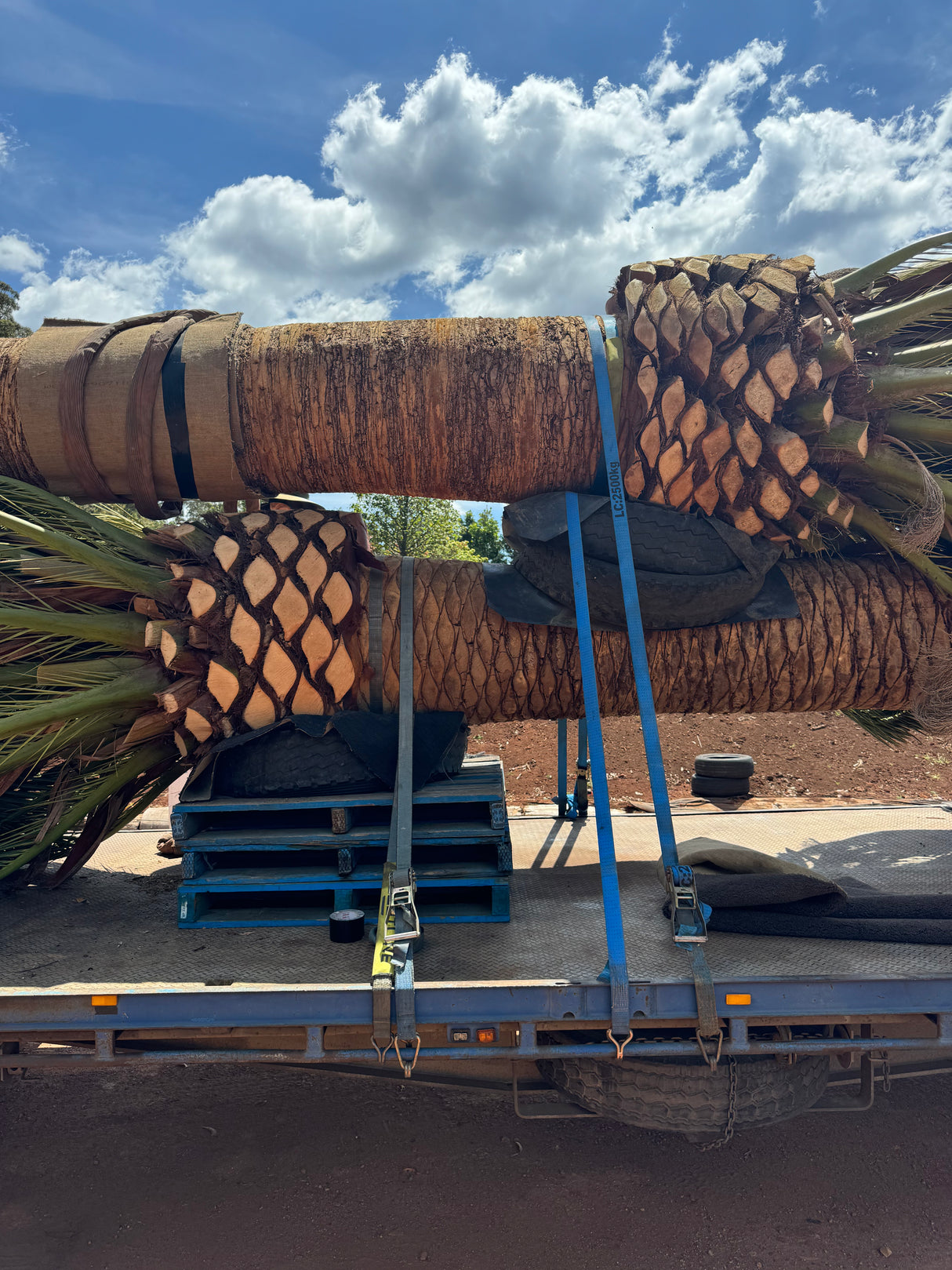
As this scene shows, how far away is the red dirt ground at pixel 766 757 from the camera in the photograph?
917 cm

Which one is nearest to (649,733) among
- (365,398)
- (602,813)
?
(602,813)

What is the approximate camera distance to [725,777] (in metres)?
6.13

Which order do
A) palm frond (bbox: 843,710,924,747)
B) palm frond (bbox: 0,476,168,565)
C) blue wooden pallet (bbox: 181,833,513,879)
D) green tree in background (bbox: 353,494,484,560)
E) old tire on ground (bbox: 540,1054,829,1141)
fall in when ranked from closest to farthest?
old tire on ground (bbox: 540,1054,829,1141) < blue wooden pallet (bbox: 181,833,513,879) < palm frond (bbox: 0,476,168,565) < palm frond (bbox: 843,710,924,747) < green tree in background (bbox: 353,494,484,560)

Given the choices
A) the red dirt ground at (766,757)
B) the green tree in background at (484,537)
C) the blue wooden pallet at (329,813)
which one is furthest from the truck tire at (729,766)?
the green tree in background at (484,537)

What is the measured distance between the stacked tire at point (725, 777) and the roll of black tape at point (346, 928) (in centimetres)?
397

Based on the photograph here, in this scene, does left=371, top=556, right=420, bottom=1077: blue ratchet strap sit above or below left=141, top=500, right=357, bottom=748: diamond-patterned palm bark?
below

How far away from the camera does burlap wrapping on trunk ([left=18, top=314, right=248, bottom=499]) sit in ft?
10.3

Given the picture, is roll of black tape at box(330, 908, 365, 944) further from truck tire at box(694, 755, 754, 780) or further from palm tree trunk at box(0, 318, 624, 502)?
truck tire at box(694, 755, 754, 780)

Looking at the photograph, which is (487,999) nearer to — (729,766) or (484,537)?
(729,766)

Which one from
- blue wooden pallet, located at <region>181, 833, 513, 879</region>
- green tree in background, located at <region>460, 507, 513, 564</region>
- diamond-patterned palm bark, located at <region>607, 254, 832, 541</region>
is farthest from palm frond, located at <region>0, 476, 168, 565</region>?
green tree in background, located at <region>460, 507, 513, 564</region>

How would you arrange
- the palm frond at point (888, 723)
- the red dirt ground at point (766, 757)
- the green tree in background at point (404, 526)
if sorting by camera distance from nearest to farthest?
the palm frond at point (888, 723)
the red dirt ground at point (766, 757)
the green tree in background at point (404, 526)

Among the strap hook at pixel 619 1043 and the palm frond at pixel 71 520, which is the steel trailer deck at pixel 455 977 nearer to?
the strap hook at pixel 619 1043

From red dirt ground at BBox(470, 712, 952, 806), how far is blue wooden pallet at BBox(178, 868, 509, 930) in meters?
5.25

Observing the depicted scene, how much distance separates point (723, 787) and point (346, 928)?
4.12 m
